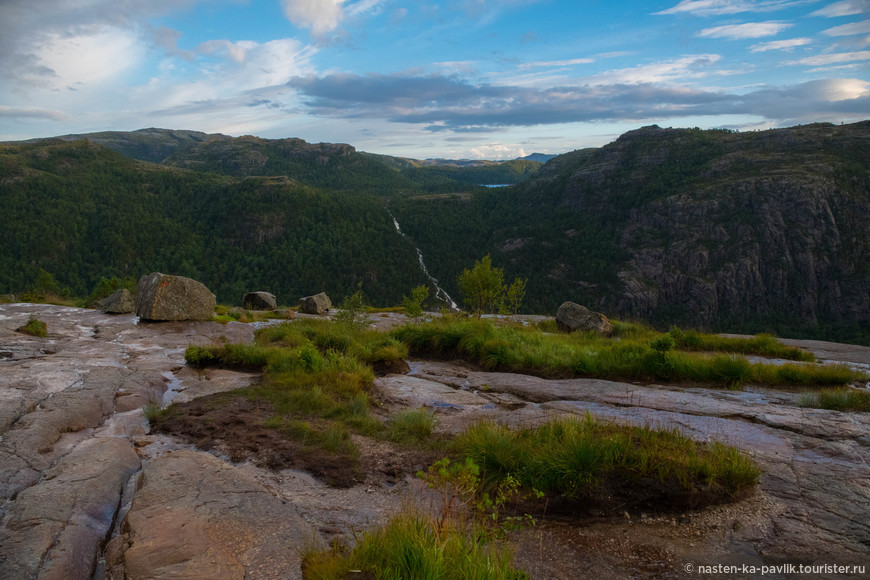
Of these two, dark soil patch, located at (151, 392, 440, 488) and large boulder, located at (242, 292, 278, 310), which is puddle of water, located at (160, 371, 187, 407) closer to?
dark soil patch, located at (151, 392, 440, 488)

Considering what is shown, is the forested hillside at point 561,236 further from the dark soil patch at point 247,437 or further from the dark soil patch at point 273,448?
the dark soil patch at point 273,448

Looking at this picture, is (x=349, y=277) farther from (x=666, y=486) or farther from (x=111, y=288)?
(x=666, y=486)

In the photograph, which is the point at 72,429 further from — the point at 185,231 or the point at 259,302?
the point at 185,231

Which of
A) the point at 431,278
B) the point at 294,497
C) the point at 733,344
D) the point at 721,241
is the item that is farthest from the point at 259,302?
the point at 721,241

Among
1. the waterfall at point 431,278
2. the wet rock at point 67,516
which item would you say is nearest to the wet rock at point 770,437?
the wet rock at point 67,516

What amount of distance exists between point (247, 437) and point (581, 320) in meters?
14.1

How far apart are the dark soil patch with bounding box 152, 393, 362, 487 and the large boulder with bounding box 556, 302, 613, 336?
12866mm

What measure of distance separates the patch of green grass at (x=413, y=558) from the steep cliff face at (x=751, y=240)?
13195cm

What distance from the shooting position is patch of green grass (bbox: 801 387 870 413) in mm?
7676

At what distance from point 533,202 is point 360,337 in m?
192

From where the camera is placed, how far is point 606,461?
17.0 feet

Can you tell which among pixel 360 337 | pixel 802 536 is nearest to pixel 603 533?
pixel 802 536

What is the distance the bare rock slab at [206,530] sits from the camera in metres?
3.76

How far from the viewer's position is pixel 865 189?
404ft
